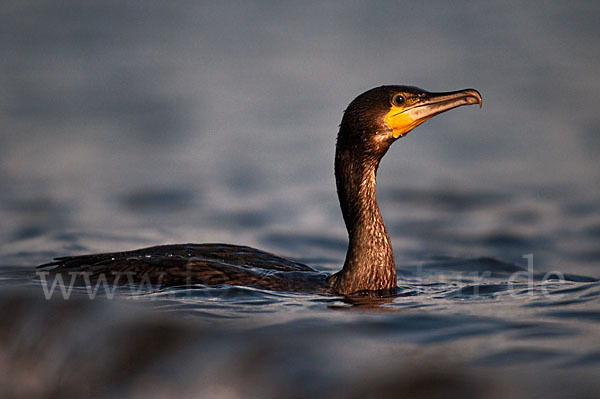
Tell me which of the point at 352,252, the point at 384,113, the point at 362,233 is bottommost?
the point at 352,252

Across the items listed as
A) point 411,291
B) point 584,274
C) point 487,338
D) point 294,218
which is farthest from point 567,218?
point 487,338

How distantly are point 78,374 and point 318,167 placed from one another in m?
5.94

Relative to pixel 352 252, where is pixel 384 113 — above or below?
above

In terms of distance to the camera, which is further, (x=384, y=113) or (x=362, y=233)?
(x=362, y=233)

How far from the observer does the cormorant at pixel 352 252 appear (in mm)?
5648

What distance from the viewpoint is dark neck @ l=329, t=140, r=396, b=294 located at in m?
5.84

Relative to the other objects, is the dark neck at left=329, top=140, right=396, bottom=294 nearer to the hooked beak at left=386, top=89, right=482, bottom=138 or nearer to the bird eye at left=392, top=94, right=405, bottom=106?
the hooked beak at left=386, top=89, right=482, bottom=138

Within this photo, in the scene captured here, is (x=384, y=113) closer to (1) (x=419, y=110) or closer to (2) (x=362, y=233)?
(1) (x=419, y=110)

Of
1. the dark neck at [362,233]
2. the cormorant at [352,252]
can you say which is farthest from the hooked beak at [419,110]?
the dark neck at [362,233]

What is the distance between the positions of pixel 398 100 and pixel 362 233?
895 mm

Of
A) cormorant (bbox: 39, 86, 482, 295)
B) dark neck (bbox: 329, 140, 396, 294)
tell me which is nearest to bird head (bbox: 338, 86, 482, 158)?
cormorant (bbox: 39, 86, 482, 295)

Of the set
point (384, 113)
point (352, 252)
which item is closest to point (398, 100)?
point (384, 113)

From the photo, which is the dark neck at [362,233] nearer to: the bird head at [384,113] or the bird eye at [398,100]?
the bird head at [384,113]

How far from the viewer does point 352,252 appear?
592 centimetres
